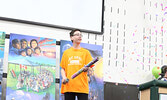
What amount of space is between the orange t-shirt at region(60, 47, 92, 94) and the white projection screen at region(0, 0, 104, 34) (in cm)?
96

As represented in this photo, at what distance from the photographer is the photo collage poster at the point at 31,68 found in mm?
3812

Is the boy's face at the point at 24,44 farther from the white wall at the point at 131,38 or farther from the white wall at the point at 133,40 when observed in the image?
the white wall at the point at 133,40

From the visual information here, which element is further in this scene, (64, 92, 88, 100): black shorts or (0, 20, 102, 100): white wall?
(0, 20, 102, 100): white wall

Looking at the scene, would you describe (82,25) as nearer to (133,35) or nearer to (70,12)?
(70,12)

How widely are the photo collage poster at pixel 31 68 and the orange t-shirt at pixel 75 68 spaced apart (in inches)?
24.5

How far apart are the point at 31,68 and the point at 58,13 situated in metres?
0.91

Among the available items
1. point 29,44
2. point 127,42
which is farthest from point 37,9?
point 127,42

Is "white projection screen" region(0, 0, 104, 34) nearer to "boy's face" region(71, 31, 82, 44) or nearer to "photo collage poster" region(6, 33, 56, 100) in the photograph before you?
"photo collage poster" region(6, 33, 56, 100)

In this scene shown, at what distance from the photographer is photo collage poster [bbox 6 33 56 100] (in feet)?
12.5

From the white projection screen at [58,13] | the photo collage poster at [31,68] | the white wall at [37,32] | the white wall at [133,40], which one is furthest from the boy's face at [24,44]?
the white wall at [133,40]

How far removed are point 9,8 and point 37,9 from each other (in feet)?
1.25

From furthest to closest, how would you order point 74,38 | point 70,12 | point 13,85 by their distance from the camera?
1. point 70,12
2. point 13,85
3. point 74,38

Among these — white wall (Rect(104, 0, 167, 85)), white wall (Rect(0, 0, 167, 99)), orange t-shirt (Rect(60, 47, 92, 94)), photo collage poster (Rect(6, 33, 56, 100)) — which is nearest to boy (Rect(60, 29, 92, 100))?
orange t-shirt (Rect(60, 47, 92, 94))

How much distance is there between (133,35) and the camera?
15.5 ft
